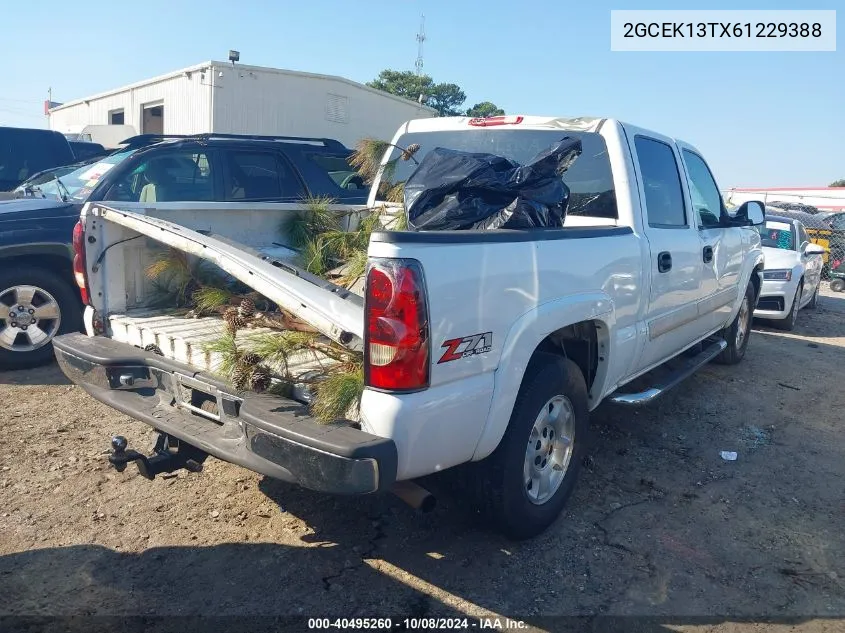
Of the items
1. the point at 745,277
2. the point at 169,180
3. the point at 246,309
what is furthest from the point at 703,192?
the point at 169,180

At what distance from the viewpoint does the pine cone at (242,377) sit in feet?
9.67

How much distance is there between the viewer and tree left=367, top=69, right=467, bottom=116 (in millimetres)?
46594

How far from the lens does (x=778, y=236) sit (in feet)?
33.4

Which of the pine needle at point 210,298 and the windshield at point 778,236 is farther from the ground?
the windshield at point 778,236

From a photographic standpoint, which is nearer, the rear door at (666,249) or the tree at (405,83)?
the rear door at (666,249)

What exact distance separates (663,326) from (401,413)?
2.55 metres

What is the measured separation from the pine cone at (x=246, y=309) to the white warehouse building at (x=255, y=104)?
11762 millimetres

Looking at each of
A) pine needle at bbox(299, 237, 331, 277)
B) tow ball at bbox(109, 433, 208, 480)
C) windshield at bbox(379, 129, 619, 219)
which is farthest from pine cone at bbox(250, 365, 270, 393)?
windshield at bbox(379, 129, 619, 219)

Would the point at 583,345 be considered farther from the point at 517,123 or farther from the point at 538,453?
the point at 517,123

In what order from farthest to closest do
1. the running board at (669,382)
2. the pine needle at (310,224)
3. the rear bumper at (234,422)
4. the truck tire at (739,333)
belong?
the truck tire at (739,333)
the pine needle at (310,224)
the running board at (669,382)
the rear bumper at (234,422)

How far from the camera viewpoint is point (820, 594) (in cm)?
318

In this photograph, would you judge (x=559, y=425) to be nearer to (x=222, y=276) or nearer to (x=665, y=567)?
(x=665, y=567)

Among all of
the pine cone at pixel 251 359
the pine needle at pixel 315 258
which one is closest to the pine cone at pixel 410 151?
the pine needle at pixel 315 258

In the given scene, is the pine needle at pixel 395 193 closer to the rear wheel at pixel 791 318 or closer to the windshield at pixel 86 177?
the windshield at pixel 86 177
